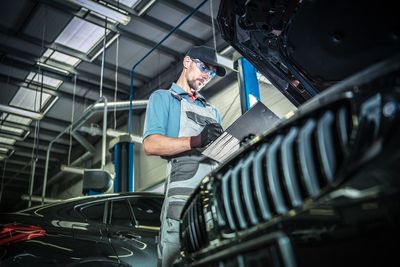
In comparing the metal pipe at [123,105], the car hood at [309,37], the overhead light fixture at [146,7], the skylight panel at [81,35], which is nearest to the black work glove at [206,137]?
the car hood at [309,37]

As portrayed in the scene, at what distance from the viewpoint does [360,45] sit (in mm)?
1343

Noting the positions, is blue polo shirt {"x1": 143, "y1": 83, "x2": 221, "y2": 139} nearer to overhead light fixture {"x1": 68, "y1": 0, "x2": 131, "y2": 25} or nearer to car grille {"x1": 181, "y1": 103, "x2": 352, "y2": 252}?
car grille {"x1": 181, "y1": 103, "x2": 352, "y2": 252}

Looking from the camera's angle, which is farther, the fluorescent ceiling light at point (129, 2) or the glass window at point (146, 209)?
the fluorescent ceiling light at point (129, 2)

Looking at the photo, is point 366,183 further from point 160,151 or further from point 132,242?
point 132,242

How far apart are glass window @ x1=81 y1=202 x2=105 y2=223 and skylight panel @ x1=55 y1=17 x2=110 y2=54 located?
4.92 m

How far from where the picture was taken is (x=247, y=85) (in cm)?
427

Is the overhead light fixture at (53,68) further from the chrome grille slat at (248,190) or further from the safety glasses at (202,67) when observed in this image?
the chrome grille slat at (248,190)

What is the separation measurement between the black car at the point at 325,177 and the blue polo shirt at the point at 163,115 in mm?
834

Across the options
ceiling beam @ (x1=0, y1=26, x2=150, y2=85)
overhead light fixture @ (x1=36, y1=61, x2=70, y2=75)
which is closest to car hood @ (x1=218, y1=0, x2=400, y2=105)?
ceiling beam @ (x1=0, y1=26, x2=150, y2=85)

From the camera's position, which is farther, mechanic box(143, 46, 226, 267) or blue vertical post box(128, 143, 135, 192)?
blue vertical post box(128, 143, 135, 192)

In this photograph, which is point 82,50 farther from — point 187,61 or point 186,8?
point 187,61

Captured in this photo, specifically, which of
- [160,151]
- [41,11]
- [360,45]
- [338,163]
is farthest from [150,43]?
[338,163]

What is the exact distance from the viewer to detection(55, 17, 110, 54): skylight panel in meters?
7.25

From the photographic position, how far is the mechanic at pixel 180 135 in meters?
1.95
